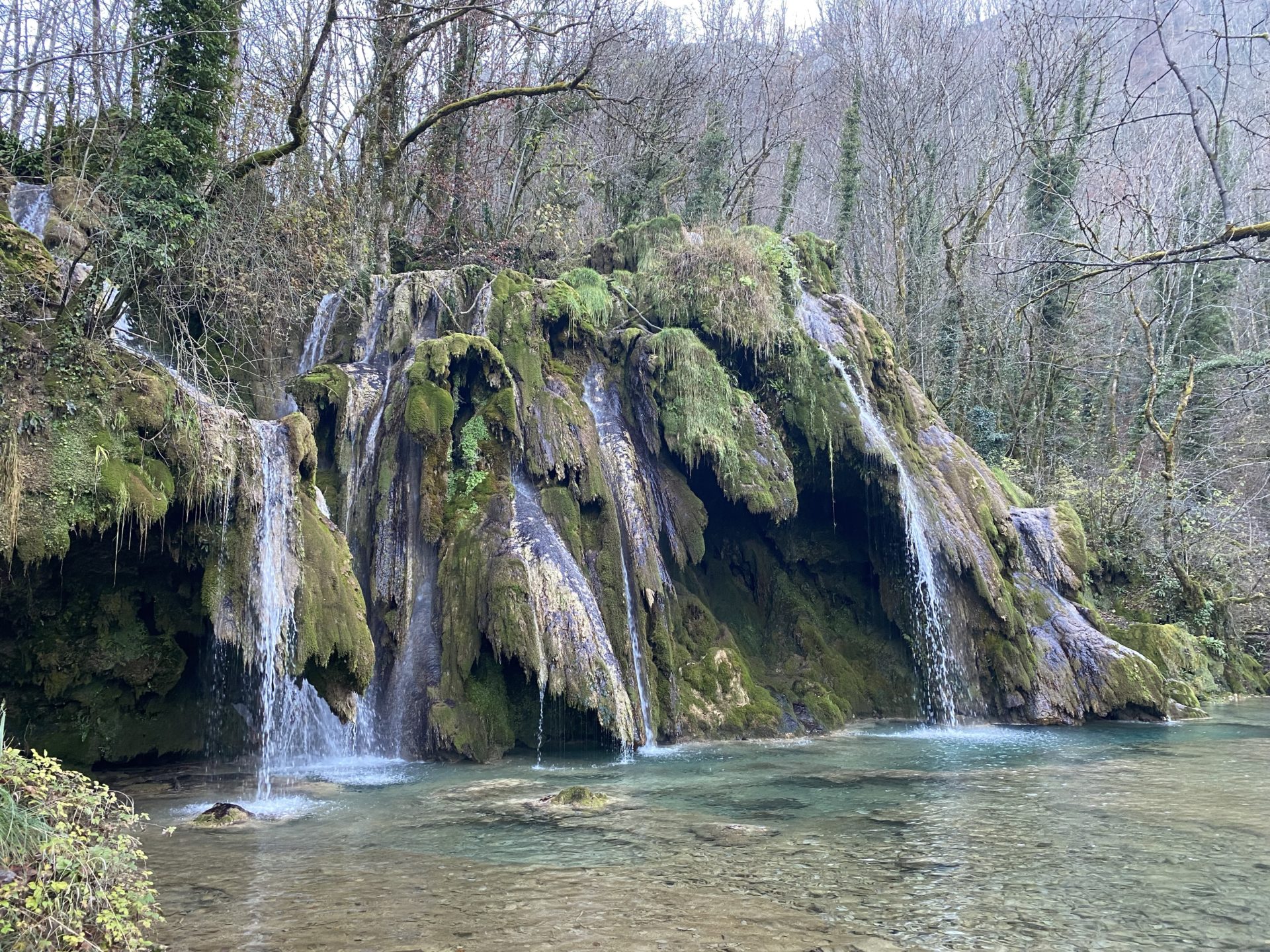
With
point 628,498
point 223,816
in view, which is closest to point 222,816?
point 223,816

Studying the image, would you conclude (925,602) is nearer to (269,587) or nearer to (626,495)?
(626,495)

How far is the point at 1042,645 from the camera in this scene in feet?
46.2

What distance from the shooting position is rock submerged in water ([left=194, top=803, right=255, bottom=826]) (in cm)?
718

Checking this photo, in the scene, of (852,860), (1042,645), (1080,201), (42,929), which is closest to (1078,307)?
(1080,201)

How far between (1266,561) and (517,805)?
17798mm

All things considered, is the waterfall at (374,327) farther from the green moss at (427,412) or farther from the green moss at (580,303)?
the green moss at (580,303)

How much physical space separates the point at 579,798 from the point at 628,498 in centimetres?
578

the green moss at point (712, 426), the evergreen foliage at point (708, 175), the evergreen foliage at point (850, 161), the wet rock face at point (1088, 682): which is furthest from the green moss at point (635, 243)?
the evergreen foliage at point (850, 161)

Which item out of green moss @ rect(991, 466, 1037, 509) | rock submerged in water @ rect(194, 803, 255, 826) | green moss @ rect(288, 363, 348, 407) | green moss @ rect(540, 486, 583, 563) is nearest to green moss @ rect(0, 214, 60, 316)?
green moss @ rect(288, 363, 348, 407)

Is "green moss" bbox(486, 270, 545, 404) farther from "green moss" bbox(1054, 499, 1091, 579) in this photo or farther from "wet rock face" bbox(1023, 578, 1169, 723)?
"green moss" bbox(1054, 499, 1091, 579)

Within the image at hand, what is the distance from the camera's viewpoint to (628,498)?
515 inches

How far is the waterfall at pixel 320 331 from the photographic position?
565 inches

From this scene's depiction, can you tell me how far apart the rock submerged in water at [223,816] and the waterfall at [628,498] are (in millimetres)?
5361

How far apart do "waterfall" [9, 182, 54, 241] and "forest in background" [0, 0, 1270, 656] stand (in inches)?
12.7
